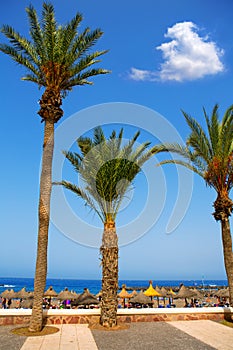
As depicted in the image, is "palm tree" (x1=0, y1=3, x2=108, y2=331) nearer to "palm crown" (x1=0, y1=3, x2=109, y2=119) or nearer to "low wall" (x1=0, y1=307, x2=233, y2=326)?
"palm crown" (x1=0, y1=3, x2=109, y2=119)

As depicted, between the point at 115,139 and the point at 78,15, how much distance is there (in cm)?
493

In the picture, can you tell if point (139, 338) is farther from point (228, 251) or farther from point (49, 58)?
point (49, 58)

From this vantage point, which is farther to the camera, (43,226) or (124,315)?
Answer: (124,315)

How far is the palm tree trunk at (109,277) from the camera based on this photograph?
11.3 m

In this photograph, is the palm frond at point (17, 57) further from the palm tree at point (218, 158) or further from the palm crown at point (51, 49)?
the palm tree at point (218, 158)

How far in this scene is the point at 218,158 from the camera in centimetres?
1293

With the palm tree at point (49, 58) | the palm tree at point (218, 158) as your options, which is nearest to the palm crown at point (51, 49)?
the palm tree at point (49, 58)

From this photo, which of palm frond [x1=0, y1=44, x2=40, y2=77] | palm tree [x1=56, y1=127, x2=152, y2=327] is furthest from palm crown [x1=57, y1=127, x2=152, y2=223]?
palm frond [x1=0, y1=44, x2=40, y2=77]

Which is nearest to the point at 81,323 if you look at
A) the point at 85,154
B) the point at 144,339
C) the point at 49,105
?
the point at 144,339

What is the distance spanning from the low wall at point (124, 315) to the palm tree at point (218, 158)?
109cm

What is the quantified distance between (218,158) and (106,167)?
180 inches

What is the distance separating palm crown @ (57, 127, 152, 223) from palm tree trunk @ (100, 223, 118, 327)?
2.64 feet

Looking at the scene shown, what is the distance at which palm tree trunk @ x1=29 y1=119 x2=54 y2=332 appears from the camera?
33.8 ft

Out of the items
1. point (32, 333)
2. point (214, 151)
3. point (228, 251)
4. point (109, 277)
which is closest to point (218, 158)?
point (214, 151)
